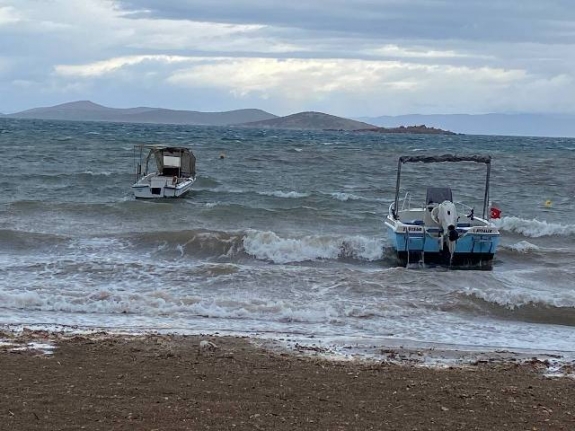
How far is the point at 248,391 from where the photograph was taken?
770 cm

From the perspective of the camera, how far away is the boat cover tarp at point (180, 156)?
32.9m

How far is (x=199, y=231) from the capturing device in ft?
69.7

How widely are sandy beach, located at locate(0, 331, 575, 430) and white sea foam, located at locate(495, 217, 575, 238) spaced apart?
50.8 feet

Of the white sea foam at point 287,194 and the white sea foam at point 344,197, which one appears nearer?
the white sea foam at point 344,197

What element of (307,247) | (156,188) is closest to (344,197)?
(156,188)

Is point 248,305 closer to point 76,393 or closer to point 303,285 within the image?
point 303,285

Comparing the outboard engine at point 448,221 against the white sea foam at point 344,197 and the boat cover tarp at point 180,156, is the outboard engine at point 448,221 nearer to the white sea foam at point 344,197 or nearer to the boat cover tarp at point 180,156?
the white sea foam at point 344,197

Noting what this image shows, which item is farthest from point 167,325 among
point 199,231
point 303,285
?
point 199,231

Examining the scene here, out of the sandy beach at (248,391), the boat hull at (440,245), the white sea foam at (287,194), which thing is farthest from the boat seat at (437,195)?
the sandy beach at (248,391)

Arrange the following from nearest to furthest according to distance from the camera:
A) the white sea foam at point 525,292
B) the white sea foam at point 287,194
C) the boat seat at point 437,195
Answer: the white sea foam at point 525,292 → the boat seat at point 437,195 → the white sea foam at point 287,194

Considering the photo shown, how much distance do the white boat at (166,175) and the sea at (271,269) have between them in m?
0.78

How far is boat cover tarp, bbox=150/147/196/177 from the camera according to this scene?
32853 mm

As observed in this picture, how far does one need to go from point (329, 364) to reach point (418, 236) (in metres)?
9.71

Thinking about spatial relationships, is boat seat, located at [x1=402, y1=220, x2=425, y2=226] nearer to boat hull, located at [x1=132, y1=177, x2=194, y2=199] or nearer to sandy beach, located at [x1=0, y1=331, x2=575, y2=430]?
sandy beach, located at [x1=0, y1=331, x2=575, y2=430]
